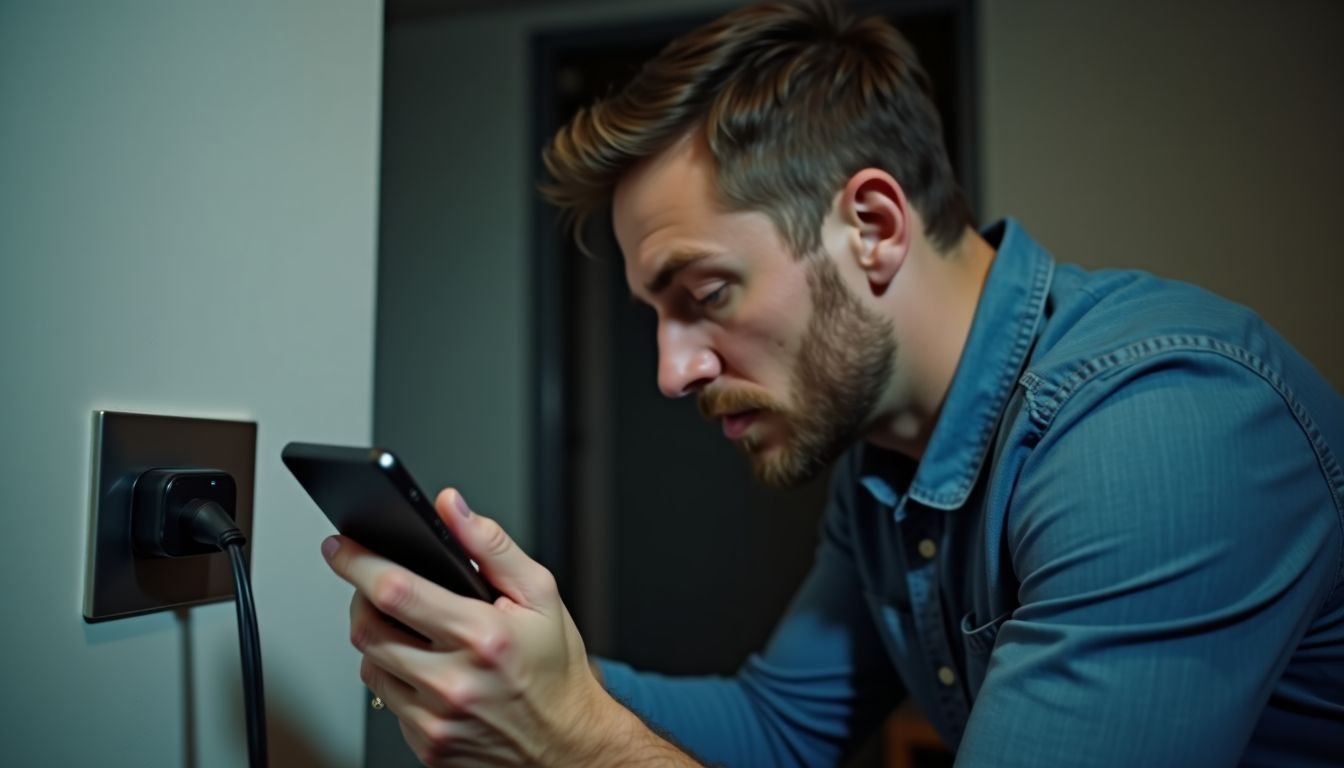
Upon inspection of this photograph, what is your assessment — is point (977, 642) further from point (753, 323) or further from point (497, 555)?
point (497, 555)

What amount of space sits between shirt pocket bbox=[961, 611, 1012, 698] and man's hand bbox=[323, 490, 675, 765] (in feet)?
1.19

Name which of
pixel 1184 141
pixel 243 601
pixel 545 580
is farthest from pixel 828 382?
pixel 1184 141

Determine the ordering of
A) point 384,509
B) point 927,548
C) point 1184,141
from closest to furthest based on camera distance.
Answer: point 384,509, point 927,548, point 1184,141

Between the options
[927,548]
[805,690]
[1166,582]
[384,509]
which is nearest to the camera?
[384,509]

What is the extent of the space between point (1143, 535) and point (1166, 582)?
30 millimetres

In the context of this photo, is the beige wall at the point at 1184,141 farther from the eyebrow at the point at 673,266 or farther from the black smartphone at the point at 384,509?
the black smartphone at the point at 384,509

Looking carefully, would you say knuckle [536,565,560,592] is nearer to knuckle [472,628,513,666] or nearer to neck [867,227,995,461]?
knuckle [472,628,513,666]

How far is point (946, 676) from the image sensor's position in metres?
0.87

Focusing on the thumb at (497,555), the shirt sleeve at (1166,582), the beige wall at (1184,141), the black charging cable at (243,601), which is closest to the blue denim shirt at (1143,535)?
the shirt sleeve at (1166,582)

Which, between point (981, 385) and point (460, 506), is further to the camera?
point (981, 385)

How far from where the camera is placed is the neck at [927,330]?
894mm

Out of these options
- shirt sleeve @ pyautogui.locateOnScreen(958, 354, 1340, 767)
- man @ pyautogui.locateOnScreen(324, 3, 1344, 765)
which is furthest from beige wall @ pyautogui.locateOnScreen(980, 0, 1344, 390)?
shirt sleeve @ pyautogui.locateOnScreen(958, 354, 1340, 767)

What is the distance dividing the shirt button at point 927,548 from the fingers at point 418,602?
53 centimetres

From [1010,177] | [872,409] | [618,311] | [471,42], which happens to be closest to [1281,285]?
[1010,177]
